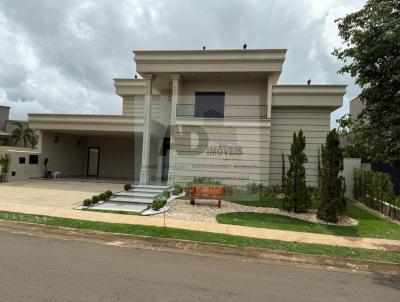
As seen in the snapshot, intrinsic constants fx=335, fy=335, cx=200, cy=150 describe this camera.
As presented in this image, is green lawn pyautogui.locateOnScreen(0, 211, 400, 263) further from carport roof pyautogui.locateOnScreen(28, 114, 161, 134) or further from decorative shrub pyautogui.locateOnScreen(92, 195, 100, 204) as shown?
carport roof pyautogui.locateOnScreen(28, 114, 161, 134)

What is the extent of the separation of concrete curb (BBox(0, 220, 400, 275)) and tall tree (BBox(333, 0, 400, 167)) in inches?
97.5

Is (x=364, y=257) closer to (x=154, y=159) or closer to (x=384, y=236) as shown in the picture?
(x=384, y=236)

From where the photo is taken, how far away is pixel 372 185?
1451 cm

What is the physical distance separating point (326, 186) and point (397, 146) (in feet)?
14.1

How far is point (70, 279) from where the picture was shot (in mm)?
5066

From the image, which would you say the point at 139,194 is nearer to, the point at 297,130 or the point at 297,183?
the point at 297,183

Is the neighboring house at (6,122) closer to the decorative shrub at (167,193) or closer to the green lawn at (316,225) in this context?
the decorative shrub at (167,193)

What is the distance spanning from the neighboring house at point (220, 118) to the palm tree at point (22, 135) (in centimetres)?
3237

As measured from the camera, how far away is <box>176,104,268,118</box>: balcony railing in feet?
57.6

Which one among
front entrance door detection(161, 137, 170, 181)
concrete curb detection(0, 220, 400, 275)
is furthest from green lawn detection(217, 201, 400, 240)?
front entrance door detection(161, 137, 170, 181)

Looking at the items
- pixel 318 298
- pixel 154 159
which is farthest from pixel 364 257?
pixel 154 159

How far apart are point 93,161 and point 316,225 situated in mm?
18831

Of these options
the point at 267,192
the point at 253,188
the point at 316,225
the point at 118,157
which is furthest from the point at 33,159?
the point at 316,225

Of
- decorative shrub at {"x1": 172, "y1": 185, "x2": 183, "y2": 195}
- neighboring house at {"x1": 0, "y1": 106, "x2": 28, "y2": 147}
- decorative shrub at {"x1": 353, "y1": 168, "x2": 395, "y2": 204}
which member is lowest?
decorative shrub at {"x1": 172, "y1": 185, "x2": 183, "y2": 195}
